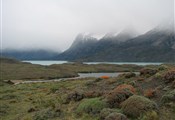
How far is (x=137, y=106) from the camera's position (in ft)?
46.3

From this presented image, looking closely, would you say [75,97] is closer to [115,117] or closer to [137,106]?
[137,106]

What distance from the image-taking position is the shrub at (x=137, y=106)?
13766 mm

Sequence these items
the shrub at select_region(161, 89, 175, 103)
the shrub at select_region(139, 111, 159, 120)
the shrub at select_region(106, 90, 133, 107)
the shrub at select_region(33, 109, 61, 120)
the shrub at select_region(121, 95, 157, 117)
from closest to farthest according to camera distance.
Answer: the shrub at select_region(139, 111, 159, 120)
the shrub at select_region(121, 95, 157, 117)
the shrub at select_region(161, 89, 175, 103)
the shrub at select_region(106, 90, 133, 107)
the shrub at select_region(33, 109, 61, 120)

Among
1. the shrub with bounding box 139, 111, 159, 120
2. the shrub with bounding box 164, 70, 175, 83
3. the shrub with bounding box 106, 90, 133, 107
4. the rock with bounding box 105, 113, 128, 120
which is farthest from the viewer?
the shrub with bounding box 164, 70, 175, 83

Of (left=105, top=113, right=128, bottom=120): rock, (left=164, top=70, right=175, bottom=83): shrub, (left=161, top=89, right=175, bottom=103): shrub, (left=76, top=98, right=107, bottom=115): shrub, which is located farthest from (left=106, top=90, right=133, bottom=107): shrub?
(left=164, top=70, right=175, bottom=83): shrub

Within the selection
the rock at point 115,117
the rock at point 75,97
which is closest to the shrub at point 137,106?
the rock at point 115,117

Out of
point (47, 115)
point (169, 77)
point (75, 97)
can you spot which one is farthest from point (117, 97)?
point (169, 77)

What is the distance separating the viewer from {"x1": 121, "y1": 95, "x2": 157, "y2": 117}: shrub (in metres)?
13.8

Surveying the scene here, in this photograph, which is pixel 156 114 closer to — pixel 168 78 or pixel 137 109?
pixel 137 109

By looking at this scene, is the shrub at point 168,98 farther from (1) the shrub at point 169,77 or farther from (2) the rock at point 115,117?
(1) the shrub at point 169,77

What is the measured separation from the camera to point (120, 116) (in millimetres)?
12852

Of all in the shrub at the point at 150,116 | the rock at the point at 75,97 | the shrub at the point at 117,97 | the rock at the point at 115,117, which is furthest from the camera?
the rock at the point at 75,97

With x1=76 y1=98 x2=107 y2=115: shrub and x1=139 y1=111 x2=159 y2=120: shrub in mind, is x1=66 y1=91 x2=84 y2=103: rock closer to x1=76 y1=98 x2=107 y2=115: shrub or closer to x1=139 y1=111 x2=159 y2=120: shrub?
x1=76 y1=98 x2=107 y2=115: shrub

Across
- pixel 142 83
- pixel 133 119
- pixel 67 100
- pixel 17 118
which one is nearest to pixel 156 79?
pixel 142 83
